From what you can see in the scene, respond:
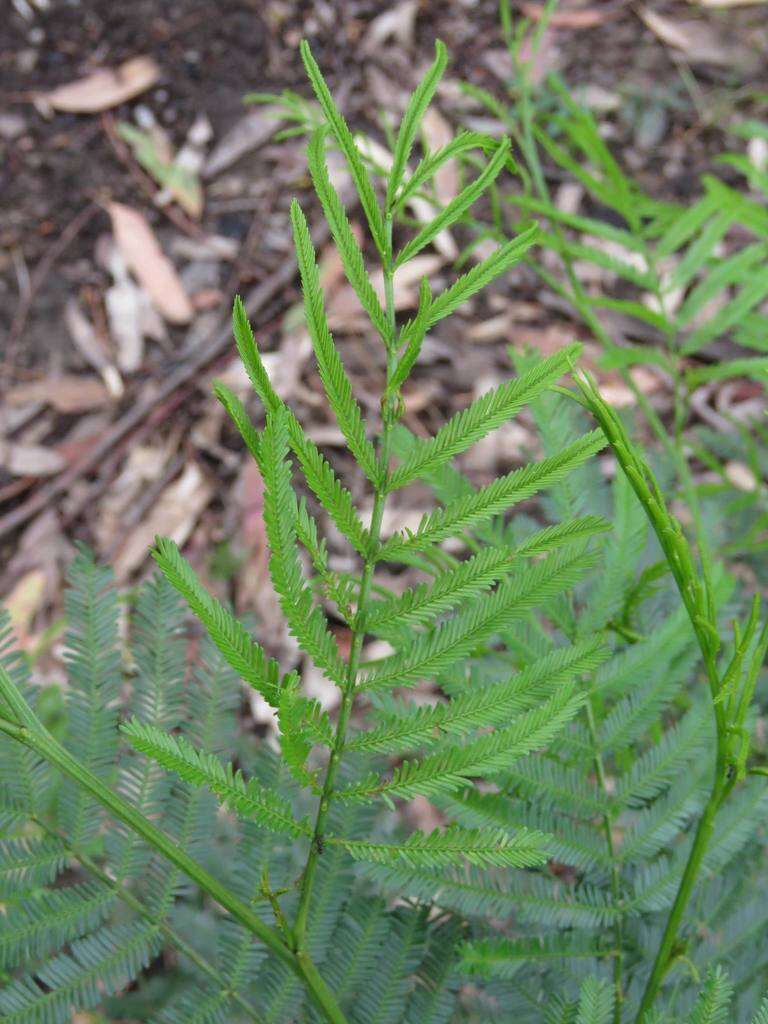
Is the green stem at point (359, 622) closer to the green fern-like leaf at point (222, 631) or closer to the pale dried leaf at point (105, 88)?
the green fern-like leaf at point (222, 631)

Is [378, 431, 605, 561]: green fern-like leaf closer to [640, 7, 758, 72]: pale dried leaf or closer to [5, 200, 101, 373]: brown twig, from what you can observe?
[5, 200, 101, 373]: brown twig

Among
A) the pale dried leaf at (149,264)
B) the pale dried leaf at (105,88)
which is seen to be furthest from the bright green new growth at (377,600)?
the pale dried leaf at (105,88)

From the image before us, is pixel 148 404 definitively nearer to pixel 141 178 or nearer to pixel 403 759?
pixel 141 178

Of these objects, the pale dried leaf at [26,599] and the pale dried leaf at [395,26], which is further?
the pale dried leaf at [395,26]

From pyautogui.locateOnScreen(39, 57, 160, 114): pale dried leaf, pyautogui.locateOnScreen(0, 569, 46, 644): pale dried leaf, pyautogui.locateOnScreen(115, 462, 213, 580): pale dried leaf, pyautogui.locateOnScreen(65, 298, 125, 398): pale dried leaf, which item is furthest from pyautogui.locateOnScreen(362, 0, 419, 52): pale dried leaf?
pyautogui.locateOnScreen(0, 569, 46, 644): pale dried leaf

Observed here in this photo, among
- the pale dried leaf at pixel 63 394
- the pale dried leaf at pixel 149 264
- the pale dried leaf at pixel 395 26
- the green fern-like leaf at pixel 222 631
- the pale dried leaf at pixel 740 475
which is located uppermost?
the green fern-like leaf at pixel 222 631

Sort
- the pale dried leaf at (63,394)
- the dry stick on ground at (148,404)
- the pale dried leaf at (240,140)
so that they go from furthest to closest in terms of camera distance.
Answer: the pale dried leaf at (240,140) → the pale dried leaf at (63,394) → the dry stick on ground at (148,404)

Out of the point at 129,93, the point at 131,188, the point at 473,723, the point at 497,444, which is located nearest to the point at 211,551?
the point at 497,444
